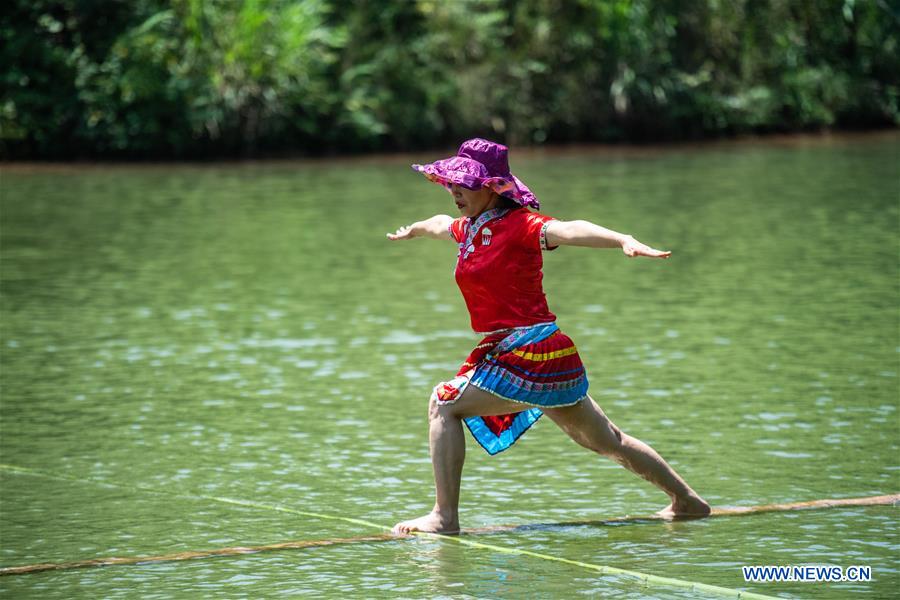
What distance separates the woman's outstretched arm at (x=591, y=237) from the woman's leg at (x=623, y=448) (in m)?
0.72

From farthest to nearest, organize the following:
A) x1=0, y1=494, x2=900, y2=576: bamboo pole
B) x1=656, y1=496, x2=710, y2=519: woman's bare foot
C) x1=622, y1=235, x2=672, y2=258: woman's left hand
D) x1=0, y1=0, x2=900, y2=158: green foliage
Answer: x1=0, y1=0, x2=900, y2=158: green foliage → x1=656, y1=496, x2=710, y2=519: woman's bare foot → x1=0, y1=494, x2=900, y2=576: bamboo pole → x1=622, y1=235, x2=672, y2=258: woman's left hand

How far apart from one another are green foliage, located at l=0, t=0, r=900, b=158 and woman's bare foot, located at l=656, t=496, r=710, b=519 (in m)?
23.0

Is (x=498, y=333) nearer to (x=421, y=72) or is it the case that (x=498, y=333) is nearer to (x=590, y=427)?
(x=590, y=427)

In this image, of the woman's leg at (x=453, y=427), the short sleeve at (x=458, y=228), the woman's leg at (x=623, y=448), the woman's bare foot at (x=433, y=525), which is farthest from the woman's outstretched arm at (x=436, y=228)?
the woman's bare foot at (x=433, y=525)

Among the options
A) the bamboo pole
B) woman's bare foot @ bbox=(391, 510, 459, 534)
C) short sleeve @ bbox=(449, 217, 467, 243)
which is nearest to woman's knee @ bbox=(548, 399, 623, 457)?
the bamboo pole

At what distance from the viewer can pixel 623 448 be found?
6.46m

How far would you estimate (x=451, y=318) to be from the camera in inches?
474

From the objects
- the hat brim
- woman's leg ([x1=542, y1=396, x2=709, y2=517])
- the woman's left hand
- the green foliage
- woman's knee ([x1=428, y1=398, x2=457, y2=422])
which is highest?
the green foliage

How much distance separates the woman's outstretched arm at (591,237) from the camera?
5777mm

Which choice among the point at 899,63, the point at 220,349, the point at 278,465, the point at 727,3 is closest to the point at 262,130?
the point at 727,3

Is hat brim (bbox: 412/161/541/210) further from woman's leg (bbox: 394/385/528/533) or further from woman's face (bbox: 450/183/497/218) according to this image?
woman's leg (bbox: 394/385/528/533)

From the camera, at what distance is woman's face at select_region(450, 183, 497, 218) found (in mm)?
6301

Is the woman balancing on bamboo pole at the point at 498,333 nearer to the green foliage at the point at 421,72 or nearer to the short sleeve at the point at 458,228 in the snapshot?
the short sleeve at the point at 458,228

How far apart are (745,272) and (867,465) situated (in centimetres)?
650
